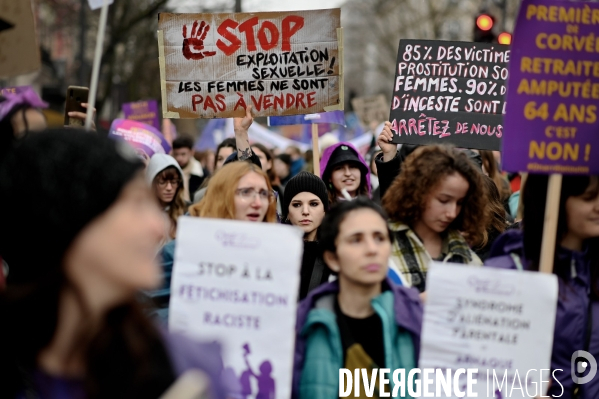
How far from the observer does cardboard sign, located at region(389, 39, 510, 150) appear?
22.4ft

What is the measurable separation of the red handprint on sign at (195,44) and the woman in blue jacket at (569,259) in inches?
134

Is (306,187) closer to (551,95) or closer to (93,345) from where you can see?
(551,95)

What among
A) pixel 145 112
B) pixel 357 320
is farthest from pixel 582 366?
pixel 145 112

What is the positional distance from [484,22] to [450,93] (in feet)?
21.3

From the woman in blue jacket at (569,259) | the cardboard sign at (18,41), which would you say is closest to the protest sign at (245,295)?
the woman in blue jacket at (569,259)

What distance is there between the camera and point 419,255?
4555 millimetres

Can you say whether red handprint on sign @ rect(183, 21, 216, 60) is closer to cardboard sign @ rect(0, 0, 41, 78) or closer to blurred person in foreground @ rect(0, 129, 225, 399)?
cardboard sign @ rect(0, 0, 41, 78)

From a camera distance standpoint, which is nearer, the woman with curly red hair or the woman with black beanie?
the woman with curly red hair

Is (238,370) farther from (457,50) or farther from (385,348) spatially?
(457,50)

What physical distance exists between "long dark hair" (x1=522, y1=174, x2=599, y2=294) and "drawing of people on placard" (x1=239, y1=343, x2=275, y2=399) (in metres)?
1.26

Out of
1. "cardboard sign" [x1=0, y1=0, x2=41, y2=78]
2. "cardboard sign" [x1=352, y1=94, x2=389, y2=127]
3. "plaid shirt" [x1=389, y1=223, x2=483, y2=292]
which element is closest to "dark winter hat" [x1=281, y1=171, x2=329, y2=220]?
"plaid shirt" [x1=389, y1=223, x2=483, y2=292]

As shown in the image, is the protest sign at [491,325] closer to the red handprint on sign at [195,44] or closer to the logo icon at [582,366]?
the logo icon at [582,366]

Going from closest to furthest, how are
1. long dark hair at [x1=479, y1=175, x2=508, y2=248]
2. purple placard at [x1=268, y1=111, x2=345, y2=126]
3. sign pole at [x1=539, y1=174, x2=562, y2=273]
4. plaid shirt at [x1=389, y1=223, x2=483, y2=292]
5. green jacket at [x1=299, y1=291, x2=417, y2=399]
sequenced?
green jacket at [x1=299, y1=291, x2=417, y2=399]
sign pole at [x1=539, y1=174, x2=562, y2=273]
plaid shirt at [x1=389, y1=223, x2=483, y2=292]
long dark hair at [x1=479, y1=175, x2=508, y2=248]
purple placard at [x1=268, y1=111, x2=345, y2=126]

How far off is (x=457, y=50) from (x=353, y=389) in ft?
13.6
